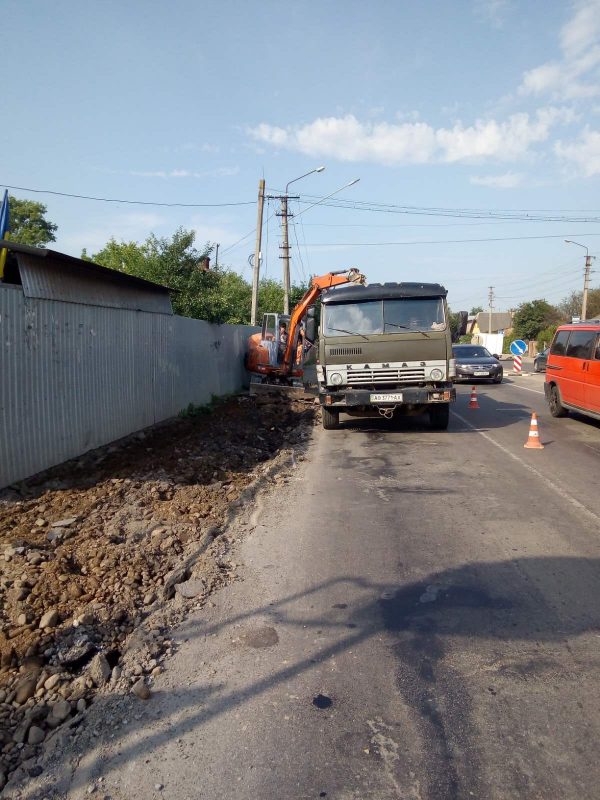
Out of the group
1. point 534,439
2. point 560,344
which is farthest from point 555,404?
point 534,439

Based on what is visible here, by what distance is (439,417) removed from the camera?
12.4 metres

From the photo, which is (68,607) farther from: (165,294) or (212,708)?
(165,294)

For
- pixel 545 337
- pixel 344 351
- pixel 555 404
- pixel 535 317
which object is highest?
pixel 535 317

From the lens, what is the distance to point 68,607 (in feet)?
14.2

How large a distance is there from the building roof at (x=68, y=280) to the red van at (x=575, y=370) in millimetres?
8158

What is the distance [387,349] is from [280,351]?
8.38m

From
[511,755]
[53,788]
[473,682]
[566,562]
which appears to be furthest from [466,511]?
[53,788]

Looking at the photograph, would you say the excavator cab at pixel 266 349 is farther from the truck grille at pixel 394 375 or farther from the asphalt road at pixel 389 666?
the asphalt road at pixel 389 666

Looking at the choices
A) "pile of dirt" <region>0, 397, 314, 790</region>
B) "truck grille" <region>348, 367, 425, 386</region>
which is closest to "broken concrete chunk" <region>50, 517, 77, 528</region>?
"pile of dirt" <region>0, 397, 314, 790</region>

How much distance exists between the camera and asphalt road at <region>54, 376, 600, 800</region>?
2.76m

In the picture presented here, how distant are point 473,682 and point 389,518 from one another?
10.1 ft

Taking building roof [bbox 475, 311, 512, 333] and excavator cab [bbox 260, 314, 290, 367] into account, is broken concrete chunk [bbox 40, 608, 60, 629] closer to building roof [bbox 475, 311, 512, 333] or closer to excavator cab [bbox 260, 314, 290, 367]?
excavator cab [bbox 260, 314, 290, 367]

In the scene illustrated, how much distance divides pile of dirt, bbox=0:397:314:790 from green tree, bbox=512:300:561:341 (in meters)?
60.0

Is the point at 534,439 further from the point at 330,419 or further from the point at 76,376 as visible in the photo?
the point at 76,376
